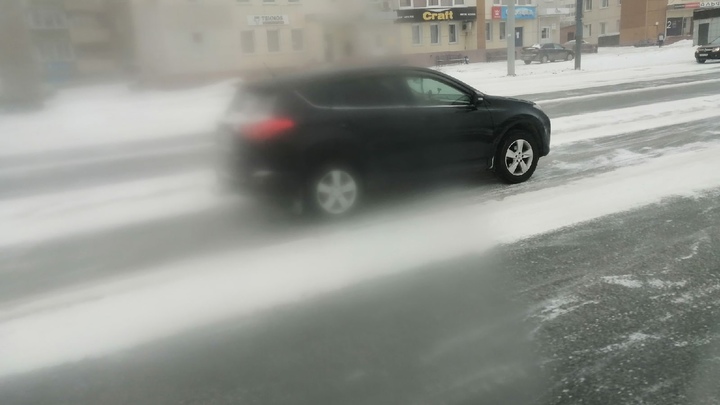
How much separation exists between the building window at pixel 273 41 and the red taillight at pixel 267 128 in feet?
2.15

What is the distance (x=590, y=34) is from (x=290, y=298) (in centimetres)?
5853

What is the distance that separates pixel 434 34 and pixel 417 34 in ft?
0.53

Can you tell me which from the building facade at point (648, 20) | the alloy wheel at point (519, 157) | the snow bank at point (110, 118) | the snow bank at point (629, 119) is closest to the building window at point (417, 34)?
the snow bank at point (110, 118)

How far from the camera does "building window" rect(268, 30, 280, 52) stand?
7.16 feet

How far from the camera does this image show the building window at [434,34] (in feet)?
8.75

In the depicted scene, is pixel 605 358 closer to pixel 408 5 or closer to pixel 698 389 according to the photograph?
pixel 698 389

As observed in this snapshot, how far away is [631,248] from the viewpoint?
397 cm

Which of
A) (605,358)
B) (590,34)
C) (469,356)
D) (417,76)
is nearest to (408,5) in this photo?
(417,76)

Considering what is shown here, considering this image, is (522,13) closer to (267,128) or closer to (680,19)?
(267,128)

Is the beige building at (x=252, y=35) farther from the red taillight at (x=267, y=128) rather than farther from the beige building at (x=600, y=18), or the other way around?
the beige building at (x=600, y=18)

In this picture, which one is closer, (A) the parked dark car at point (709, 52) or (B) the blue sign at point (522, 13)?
(B) the blue sign at point (522, 13)

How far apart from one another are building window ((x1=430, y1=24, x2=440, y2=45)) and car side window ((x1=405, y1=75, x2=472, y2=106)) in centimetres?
38

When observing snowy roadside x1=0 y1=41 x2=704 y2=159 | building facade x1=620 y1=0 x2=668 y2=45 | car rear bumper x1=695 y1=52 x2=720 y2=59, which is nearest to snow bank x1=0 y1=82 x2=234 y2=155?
snowy roadside x1=0 y1=41 x2=704 y2=159

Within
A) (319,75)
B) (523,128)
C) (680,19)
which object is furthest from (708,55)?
(680,19)
